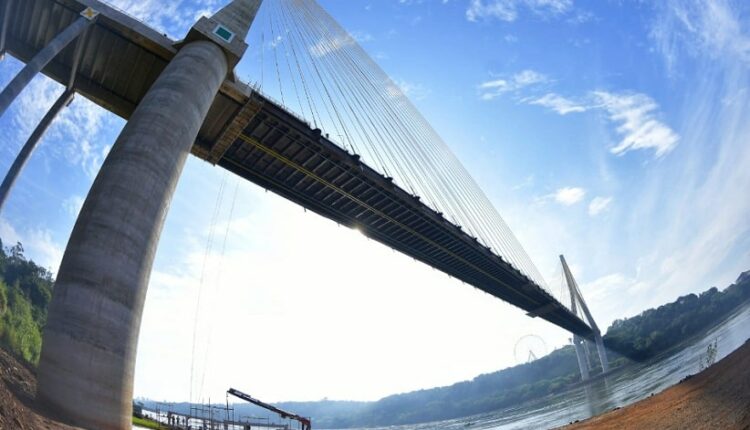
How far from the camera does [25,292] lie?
67.5 metres

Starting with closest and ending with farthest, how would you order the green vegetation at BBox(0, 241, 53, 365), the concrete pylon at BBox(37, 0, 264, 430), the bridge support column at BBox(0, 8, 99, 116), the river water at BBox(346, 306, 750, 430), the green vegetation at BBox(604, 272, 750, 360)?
the concrete pylon at BBox(37, 0, 264, 430)
the bridge support column at BBox(0, 8, 99, 116)
the river water at BBox(346, 306, 750, 430)
the green vegetation at BBox(0, 241, 53, 365)
the green vegetation at BBox(604, 272, 750, 360)

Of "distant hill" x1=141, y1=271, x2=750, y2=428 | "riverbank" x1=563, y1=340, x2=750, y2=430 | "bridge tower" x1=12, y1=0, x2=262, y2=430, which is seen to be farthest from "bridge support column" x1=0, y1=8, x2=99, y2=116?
"distant hill" x1=141, y1=271, x2=750, y2=428

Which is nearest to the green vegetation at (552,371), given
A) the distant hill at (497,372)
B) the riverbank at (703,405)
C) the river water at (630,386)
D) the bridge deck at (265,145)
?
the distant hill at (497,372)

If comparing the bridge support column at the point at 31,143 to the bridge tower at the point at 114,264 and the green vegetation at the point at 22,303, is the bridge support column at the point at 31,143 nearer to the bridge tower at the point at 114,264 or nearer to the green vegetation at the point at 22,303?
the bridge tower at the point at 114,264

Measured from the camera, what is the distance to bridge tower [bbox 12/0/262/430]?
7.67 m

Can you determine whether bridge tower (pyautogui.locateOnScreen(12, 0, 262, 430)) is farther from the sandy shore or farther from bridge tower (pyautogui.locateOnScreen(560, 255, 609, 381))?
bridge tower (pyautogui.locateOnScreen(560, 255, 609, 381))

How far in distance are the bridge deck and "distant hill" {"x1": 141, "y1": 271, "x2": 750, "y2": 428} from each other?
77.0 metres

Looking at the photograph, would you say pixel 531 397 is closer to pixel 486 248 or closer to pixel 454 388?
pixel 454 388

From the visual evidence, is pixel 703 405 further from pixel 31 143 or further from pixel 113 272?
pixel 31 143

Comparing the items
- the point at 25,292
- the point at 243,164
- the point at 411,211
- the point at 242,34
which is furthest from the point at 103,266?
the point at 25,292

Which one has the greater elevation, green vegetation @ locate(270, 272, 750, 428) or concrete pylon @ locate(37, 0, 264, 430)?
concrete pylon @ locate(37, 0, 264, 430)

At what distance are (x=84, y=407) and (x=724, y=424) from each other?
75.6 ft

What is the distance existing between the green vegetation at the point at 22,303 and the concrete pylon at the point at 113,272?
4702 centimetres

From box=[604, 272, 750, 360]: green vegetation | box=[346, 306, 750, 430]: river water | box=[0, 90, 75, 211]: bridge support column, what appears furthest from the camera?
box=[604, 272, 750, 360]: green vegetation
